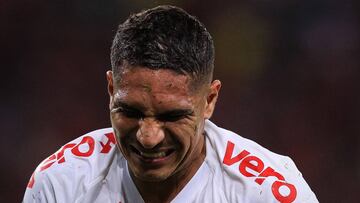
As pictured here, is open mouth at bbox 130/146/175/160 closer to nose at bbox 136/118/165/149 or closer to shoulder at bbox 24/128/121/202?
nose at bbox 136/118/165/149

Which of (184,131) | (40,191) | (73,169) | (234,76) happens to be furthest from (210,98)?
(234,76)

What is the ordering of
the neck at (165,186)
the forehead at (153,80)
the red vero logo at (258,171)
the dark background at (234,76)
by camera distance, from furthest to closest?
the dark background at (234,76) → the neck at (165,186) → the red vero logo at (258,171) → the forehead at (153,80)

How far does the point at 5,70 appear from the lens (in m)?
4.77

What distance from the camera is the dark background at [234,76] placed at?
4.65 meters

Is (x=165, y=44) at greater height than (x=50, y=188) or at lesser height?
greater

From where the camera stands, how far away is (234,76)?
15.6ft

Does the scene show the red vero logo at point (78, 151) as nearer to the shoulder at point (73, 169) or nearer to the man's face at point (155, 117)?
the shoulder at point (73, 169)

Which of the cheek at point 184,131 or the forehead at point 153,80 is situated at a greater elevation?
Result: the forehead at point 153,80

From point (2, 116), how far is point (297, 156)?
195cm

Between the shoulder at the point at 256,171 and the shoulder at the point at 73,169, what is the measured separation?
342mm

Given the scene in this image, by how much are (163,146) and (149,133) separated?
0.24ft

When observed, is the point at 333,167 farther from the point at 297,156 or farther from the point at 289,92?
the point at 289,92

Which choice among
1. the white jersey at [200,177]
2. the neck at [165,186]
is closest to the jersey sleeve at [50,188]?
the white jersey at [200,177]

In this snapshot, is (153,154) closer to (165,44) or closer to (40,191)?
(165,44)
